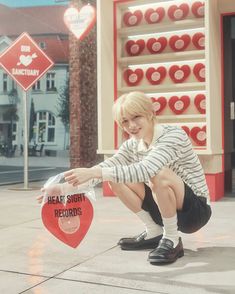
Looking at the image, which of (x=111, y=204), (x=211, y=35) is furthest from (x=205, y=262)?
(x=211, y=35)

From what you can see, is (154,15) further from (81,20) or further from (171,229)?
(171,229)

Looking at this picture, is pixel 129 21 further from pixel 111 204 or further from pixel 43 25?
pixel 43 25

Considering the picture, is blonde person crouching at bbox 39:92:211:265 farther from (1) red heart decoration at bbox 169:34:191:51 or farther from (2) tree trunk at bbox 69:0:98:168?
(2) tree trunk at bbox 69:0:98:168

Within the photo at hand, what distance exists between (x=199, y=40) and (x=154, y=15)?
730mm

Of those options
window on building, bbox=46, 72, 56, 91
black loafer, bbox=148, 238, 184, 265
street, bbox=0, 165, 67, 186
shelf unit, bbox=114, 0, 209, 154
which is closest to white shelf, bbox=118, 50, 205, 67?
shelf unit, bbox=114, 0, 209, 154

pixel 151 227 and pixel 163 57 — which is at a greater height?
pixel 163 57

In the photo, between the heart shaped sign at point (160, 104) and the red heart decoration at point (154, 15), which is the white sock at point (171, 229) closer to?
the heart shaped sign at point (160, 104)

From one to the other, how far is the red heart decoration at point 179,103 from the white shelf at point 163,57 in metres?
0.51

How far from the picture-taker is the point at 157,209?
3.21 m

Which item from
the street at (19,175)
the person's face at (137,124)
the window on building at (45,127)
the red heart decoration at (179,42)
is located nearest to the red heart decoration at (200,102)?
the red heart decoration at (179,42)

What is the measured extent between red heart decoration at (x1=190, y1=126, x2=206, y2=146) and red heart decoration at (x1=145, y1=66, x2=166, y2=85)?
833 mm

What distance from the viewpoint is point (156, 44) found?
6.33 m

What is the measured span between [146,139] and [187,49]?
11.6 ft

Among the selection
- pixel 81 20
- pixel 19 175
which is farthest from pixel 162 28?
pixel 19 175
